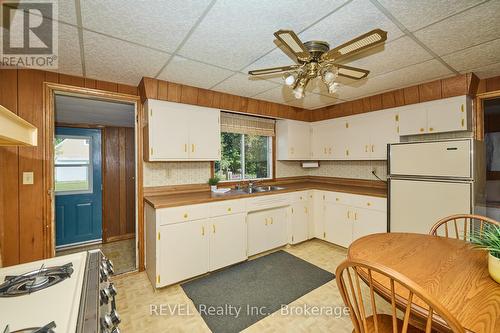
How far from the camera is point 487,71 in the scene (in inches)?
90.4

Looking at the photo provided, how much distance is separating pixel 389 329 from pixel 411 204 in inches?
73.5

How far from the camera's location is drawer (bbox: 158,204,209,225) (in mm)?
2266

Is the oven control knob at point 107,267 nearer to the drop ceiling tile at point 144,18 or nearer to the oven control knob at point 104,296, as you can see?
the oven control knob at point 104,296

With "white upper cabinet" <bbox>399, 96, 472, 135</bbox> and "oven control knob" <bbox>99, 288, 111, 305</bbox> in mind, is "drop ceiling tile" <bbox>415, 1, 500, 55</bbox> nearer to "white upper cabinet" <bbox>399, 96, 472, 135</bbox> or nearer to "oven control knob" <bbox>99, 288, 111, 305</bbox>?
"white upper cabinet" <bbox>399, 96, 472, 135</bbox>

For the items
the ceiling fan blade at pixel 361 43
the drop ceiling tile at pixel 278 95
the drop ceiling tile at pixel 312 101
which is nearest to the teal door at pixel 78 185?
the drop ceiling tile at pixel 278 95

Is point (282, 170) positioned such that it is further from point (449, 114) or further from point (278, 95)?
point (449, 114)

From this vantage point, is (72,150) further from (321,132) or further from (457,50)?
(457,50)

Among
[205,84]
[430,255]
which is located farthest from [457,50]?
[205,84]

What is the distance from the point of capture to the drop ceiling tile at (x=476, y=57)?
182 centimetres

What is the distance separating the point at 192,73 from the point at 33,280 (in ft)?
6.94

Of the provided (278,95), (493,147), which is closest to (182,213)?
(278,95)

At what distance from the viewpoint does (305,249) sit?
334 centimetres

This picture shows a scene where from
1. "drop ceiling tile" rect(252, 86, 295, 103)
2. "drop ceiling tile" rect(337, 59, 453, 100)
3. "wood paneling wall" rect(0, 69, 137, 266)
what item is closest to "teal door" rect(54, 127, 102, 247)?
"wood paneling wall" rect(0, 69, 137, 266)

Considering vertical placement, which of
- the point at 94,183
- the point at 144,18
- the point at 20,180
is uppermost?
the point at 144,18
